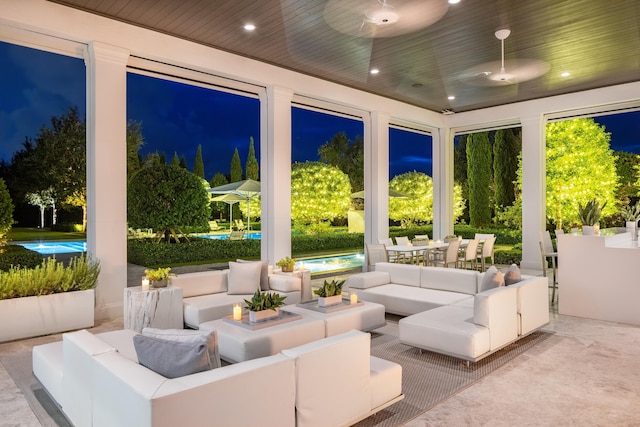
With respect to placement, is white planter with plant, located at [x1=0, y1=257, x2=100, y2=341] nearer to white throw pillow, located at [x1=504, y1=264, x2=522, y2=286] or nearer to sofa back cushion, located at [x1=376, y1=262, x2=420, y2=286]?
sofa back cushion, located at [x1=376, y1=262, x2=420, y2=286]

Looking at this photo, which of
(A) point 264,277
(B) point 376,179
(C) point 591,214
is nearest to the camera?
(A) point 264,277

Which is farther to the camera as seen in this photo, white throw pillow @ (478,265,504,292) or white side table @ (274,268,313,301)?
white side table @ (274,268,313,301)

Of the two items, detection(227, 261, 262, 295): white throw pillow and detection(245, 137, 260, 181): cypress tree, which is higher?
detection(245, 137, 260, 181): cypress tree

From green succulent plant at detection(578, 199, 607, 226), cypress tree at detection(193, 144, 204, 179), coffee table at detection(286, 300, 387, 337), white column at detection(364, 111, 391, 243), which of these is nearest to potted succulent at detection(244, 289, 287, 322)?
coffee table at detection(286, 300, 387, 337)

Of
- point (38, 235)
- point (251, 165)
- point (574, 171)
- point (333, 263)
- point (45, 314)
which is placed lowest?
point (333, 263)

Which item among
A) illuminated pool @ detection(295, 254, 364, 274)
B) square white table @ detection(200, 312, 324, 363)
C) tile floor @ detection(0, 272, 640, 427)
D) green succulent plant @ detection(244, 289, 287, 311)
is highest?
green succulent plant @ detection(244, 289, 287, 311)

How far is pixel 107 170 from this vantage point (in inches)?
238

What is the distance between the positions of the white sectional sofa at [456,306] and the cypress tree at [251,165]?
13.4 m

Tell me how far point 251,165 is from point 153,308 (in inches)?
586

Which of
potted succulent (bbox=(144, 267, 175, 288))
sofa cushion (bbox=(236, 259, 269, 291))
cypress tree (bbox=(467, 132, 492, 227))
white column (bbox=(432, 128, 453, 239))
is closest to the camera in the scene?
potted succulent (bbox=(144, 267, 175, 288))

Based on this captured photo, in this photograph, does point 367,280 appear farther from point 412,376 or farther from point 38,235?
point 38,235

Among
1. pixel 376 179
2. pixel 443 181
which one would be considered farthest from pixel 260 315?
pixel 443 181

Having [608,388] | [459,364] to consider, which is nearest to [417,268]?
[459,364]

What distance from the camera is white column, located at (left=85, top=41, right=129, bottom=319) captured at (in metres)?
5.94
